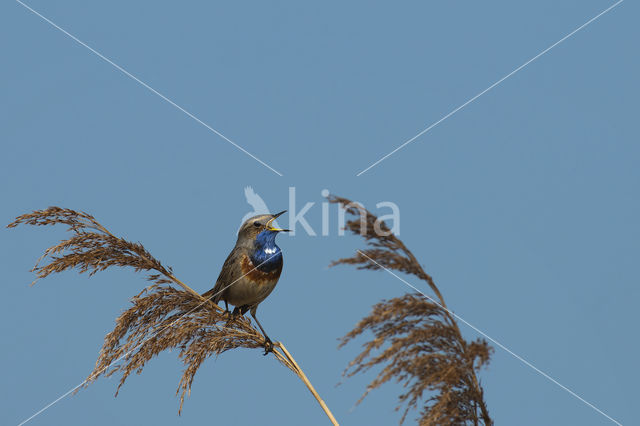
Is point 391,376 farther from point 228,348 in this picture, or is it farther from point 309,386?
point 228,348

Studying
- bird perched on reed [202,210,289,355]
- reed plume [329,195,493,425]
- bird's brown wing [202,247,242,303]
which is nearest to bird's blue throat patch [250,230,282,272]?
bird perched on reed [202,210,289,355]

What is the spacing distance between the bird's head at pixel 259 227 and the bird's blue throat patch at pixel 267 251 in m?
0.02

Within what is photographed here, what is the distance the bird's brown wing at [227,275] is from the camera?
18.7 ft

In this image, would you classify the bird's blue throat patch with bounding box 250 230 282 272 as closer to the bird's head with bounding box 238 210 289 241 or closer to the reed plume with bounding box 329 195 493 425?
the bird's head with bounding box 238 210 289 241

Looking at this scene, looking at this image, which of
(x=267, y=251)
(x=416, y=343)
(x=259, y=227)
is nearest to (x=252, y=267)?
(x=267, y=251)

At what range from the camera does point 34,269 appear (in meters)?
4.40

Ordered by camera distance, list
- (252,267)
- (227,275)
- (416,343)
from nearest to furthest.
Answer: (416,343)
(252,267)
(227,275)

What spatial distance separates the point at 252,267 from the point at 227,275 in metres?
0.24

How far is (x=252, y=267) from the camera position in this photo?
222 inches

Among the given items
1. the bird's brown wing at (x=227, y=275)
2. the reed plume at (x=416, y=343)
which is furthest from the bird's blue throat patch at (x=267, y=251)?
the reed plume at (x=416, y=343)

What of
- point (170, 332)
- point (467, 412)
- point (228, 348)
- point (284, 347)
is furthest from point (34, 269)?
point (467, 412)

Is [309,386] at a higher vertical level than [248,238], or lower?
lower

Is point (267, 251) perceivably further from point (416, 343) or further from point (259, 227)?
point (416, 343)

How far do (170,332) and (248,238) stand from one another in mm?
1531
